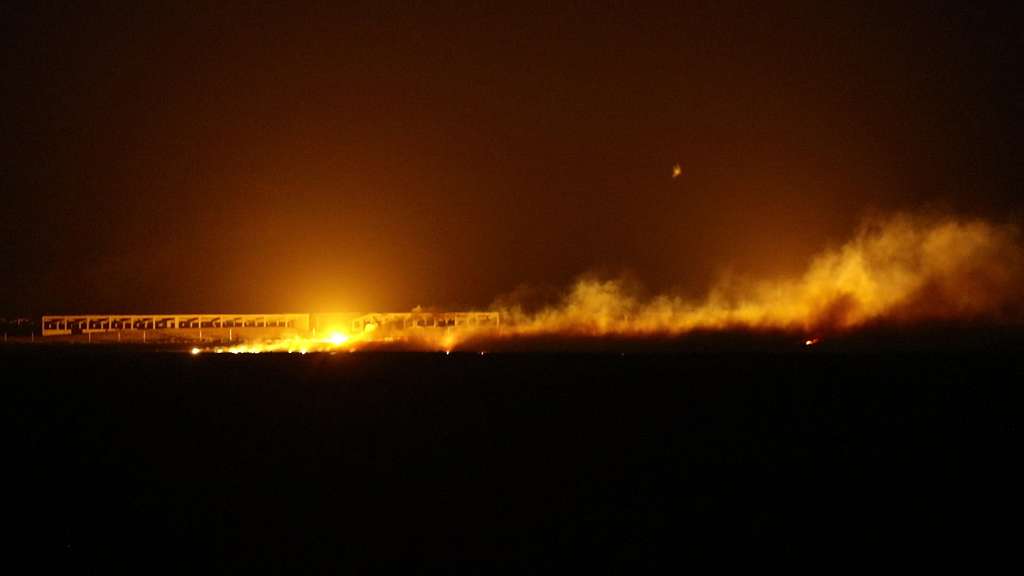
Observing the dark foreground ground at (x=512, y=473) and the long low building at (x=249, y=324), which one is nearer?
the dark foreground ground at (x=512, y=473)

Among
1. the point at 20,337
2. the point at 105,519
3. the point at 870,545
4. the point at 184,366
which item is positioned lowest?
the point at 870,545

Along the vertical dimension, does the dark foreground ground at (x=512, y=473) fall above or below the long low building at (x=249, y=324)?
below

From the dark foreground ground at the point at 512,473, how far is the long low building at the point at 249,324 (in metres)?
28.9

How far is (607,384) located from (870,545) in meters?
11.6

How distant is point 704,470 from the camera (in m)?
12.4

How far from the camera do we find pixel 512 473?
12008mm

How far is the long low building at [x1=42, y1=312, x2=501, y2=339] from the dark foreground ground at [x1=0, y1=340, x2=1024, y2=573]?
28.9 metres

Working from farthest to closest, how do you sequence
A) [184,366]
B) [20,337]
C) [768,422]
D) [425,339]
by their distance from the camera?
1. [20,337]
2. [425,339]
3. [184,366]
4. [768,422]

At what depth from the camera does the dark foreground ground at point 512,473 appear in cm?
923

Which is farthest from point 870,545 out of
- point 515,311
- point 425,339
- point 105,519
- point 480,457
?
point 515,311

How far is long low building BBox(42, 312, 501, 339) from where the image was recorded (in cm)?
5038

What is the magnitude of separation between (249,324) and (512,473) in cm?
4266

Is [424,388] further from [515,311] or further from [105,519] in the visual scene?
[515,311]

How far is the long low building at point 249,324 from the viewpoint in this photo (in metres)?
50.4
